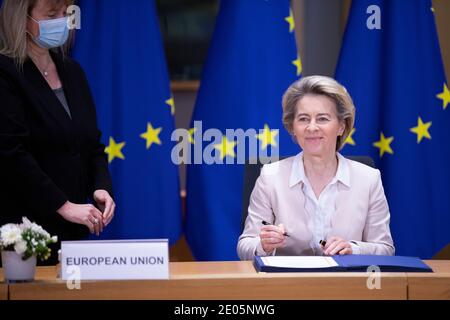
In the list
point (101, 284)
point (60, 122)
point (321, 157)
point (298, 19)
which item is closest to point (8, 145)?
point (60, 122)

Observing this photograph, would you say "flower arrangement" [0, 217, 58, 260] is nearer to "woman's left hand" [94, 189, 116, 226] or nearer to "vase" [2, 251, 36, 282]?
"vase" [2, 251, 36, 282]

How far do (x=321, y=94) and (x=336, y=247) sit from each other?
56cm

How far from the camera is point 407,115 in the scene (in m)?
3.47

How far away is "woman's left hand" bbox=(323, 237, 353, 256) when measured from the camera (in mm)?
2182

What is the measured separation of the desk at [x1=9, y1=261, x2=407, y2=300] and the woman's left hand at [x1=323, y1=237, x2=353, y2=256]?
37 centimetres

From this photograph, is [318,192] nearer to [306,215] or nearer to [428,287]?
[306,215]

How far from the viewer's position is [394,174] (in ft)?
11.5

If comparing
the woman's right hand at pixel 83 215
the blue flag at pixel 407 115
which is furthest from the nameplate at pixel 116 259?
the blue flag at pixel 407 115

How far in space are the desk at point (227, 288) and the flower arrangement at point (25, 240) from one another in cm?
8

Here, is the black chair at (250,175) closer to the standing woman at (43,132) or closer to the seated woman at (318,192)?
the seated woman at (318,192)

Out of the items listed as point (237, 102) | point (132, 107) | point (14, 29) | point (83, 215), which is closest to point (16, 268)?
point (83, 215)

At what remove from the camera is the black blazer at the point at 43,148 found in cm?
227
